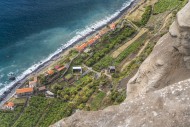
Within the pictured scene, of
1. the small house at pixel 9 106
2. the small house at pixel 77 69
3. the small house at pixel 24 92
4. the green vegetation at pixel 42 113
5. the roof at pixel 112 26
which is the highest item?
the roof at pixel 112 26

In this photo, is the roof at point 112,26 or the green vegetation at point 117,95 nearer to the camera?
the green vegetation at point 117,95

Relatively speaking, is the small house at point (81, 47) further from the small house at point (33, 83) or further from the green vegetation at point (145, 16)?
the small house at point (33, 83)

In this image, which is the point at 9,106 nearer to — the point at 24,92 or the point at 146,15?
the point at 24,92

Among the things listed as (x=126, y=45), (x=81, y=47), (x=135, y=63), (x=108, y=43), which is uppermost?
(x=81, y=47)

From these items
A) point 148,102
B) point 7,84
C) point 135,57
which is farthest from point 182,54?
point 7,84

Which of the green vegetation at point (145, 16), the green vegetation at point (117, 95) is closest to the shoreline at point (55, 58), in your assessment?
the green vegetation at point (145, 16)

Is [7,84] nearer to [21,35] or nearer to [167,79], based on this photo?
[21,35]

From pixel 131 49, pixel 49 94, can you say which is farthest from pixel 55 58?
pixel 131 49
